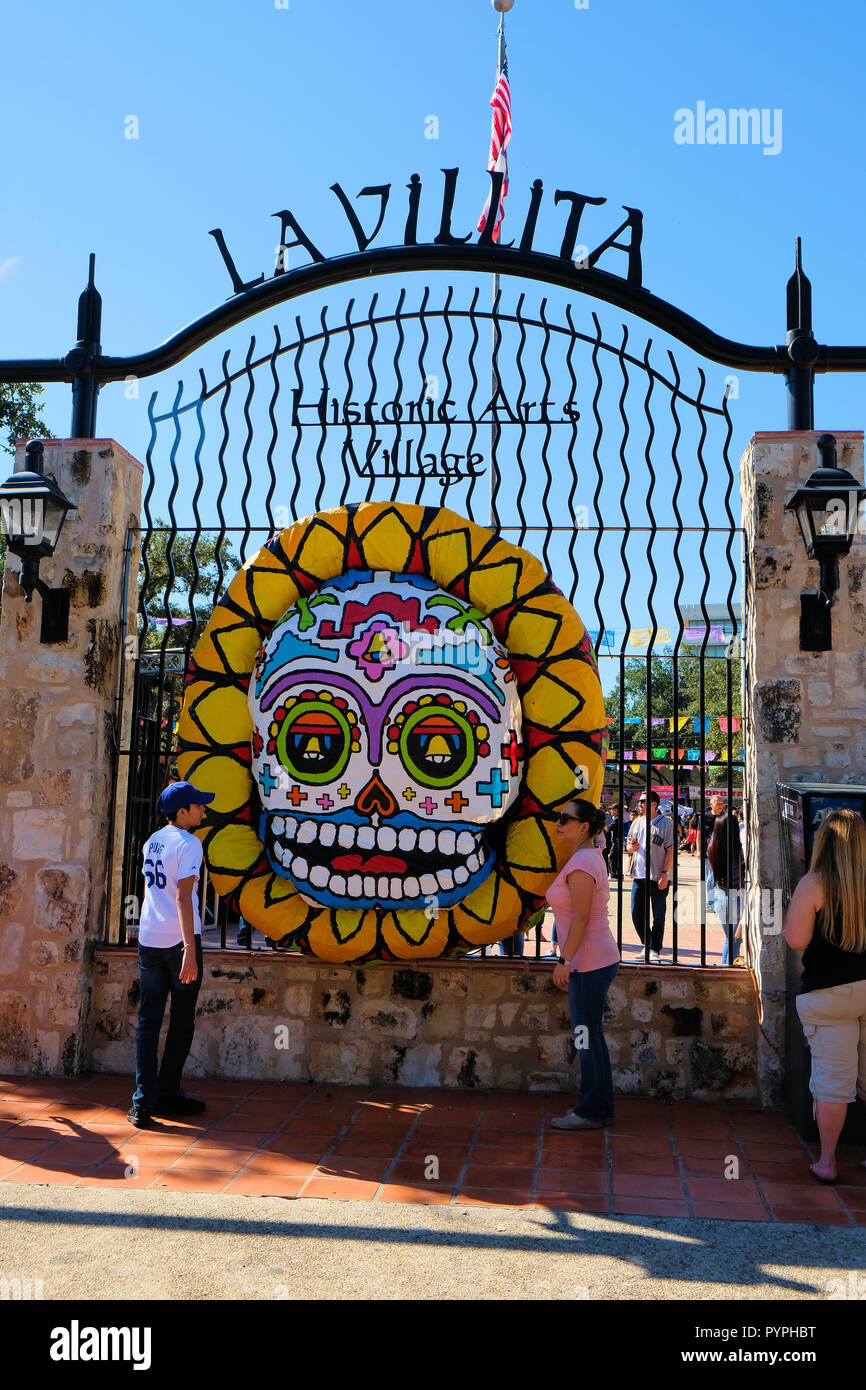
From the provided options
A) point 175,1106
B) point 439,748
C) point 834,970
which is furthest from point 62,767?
point 834,970

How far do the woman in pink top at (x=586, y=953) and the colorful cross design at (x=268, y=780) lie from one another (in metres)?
1.35

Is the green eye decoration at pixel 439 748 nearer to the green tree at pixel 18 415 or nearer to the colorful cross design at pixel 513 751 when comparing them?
the colorful cross design at pixel 513 751

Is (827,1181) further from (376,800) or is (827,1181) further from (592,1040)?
(376,800)

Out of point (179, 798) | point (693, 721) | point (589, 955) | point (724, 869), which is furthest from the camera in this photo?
point (693, 721)

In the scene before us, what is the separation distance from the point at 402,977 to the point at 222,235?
426 centimetres

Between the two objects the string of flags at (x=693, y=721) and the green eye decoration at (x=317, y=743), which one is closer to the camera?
the green eye decoration at (x=317, y=743)

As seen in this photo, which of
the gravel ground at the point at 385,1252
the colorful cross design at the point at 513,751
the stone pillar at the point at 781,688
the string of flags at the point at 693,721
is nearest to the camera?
the gravel ground at the point at 385,1252

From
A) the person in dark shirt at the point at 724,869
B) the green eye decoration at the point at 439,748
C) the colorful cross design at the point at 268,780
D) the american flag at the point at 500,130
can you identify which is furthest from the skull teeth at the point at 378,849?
the american flag at the point at 500,130

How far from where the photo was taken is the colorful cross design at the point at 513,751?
4.77 m

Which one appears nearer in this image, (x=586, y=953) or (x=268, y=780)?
(x=586, y=953)

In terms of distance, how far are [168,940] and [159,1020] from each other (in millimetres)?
391

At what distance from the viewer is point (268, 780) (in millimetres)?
4852
